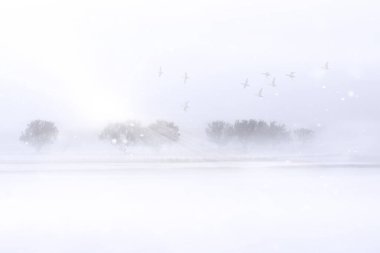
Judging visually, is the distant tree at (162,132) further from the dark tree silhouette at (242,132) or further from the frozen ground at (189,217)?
the frozen ground at (189,217)

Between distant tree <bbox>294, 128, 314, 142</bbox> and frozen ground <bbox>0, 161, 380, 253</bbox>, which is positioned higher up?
frozen ground <bbox>0, 161, 380, 253</bbox>

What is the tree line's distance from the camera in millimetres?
95625

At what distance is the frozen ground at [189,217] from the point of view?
11.4m

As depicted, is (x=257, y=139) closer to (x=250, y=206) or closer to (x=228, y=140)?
(x=228, y=140)

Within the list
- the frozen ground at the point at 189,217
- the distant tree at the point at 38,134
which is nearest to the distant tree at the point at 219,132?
the distant tree at the point at 38,134

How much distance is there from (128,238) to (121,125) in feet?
281

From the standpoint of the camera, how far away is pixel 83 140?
127062 mm

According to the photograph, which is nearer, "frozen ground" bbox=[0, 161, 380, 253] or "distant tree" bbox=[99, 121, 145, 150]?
"frozen ground" bbox=[0, 161, 380, 253]

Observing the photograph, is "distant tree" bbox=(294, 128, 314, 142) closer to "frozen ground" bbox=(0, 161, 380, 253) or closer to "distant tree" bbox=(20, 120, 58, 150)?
"distant tree" bbox=(20, 120, 58, 150)

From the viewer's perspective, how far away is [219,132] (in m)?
112

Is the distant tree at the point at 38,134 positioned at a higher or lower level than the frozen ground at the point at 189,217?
lower

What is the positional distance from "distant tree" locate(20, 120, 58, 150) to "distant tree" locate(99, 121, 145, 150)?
1137cm

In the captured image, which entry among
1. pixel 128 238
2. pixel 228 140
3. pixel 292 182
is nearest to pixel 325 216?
pixel 128 238

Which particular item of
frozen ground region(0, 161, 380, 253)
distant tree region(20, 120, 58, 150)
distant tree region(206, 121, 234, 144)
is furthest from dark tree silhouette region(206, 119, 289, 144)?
frozen ground region(0, 161, 380, 253)
